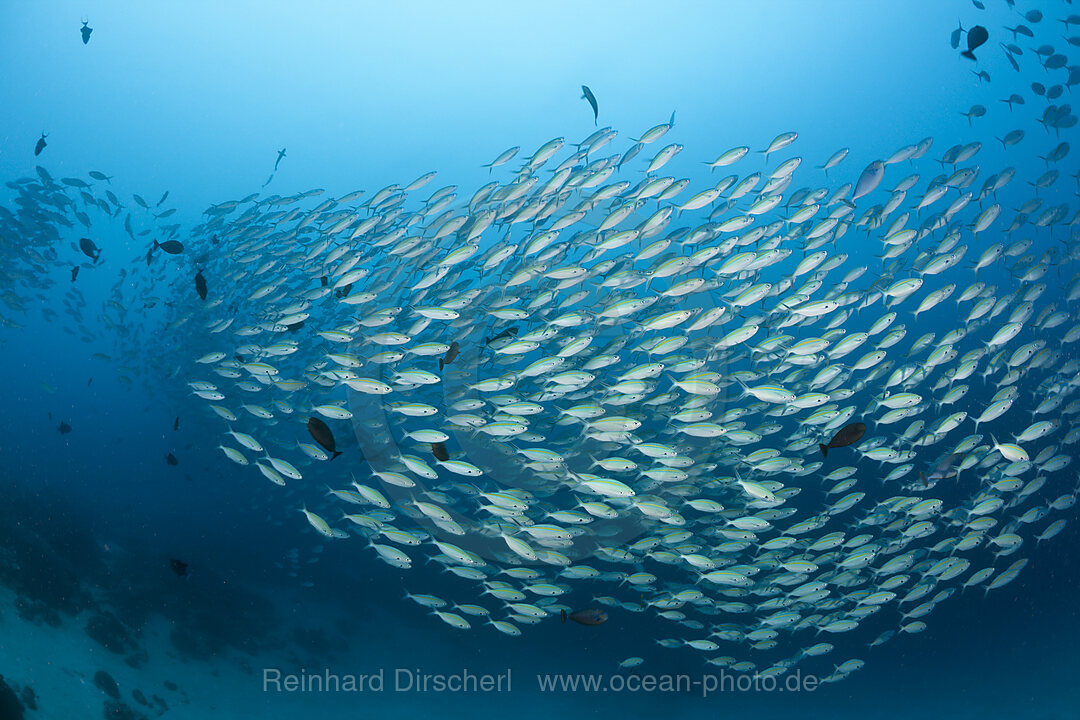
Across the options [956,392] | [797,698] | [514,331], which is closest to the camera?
[514,331]

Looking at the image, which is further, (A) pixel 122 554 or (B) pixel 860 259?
(B) pixel 860 259

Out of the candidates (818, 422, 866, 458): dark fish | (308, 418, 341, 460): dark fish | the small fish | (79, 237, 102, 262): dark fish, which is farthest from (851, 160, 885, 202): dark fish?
(79, 237, 102, 262): dark fish

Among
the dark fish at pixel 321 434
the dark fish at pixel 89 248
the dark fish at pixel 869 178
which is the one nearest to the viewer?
the dark fish at pixel 321 434

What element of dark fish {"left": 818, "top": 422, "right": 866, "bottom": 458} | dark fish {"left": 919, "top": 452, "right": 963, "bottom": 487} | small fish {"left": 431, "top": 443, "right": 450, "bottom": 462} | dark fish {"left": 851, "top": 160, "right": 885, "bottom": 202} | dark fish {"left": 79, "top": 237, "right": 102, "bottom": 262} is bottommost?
dark fish {"left": 818, "top": 422, "right": 866, "bottom": 458}

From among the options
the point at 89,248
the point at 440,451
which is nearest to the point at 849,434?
the point at 440,451

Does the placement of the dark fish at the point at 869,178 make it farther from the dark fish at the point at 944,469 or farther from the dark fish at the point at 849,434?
the dark fish at the point at 944,469

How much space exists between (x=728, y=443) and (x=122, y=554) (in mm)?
19124

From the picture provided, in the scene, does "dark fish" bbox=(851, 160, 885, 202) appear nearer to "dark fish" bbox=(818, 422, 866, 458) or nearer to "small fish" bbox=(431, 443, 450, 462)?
Answer: "dark fish" bbox=(818, 422, 866, 458)

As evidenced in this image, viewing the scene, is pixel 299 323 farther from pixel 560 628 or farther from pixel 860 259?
pixel 860 259

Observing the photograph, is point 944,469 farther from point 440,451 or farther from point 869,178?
point 440,451

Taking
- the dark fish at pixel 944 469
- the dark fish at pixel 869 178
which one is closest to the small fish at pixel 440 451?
the dark fish at pixel 869 178

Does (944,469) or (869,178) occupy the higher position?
(869,178)

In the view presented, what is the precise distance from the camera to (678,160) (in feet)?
61.4

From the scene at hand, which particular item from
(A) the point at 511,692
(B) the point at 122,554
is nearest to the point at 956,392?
(A) the point at 511,692
